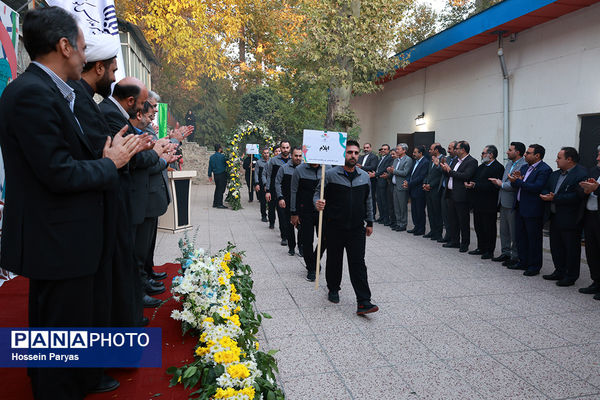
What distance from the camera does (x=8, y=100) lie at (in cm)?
184

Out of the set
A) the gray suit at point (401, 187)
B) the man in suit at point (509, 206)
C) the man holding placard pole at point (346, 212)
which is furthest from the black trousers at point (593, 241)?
the gray suit at point (401, 187)

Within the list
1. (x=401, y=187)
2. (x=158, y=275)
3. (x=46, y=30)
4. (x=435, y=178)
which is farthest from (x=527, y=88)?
(x=46, y=30)

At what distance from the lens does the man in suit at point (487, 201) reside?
791 centimetres

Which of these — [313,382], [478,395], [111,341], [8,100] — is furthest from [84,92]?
[478,395]

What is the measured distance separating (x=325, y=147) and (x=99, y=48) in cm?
342

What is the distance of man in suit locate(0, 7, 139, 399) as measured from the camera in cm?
183

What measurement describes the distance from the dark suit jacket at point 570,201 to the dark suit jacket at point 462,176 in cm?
207

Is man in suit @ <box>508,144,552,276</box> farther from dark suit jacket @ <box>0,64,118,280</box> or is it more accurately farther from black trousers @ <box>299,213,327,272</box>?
dark suit jacket @ <box>0,64,118,280</box>

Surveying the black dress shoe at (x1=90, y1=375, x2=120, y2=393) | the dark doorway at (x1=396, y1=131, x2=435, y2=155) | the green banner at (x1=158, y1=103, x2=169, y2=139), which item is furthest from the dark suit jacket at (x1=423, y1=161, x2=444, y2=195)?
the black dress shoe at (x1=90, y1=375, x2=120, y2=393)

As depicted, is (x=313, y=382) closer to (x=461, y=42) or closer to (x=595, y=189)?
(x=595, y=189)

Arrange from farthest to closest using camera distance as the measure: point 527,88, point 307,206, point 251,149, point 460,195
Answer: point 251,149
point 527,88
point 460,195
point 307,206

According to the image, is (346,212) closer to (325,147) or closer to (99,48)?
(325,147)

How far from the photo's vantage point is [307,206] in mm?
6488

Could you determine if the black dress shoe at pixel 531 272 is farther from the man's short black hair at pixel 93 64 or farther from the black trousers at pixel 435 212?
the man's short black hair at pixel 93 64
